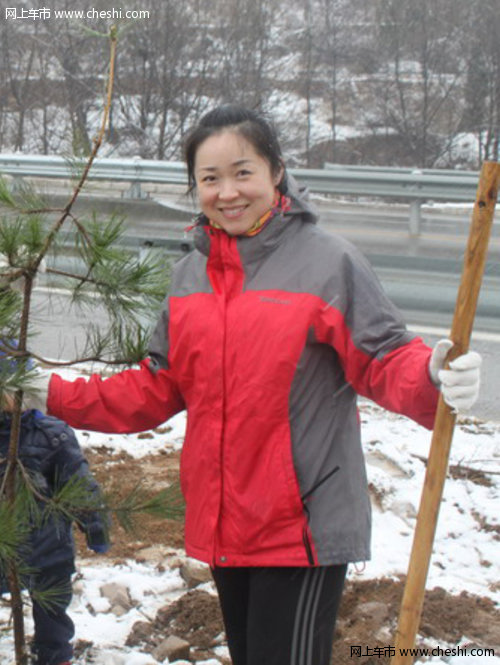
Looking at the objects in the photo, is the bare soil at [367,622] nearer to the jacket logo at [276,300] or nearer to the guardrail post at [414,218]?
the jacket logo at [276,300]

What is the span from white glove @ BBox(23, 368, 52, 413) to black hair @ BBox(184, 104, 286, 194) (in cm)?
66

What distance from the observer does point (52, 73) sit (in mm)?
15133

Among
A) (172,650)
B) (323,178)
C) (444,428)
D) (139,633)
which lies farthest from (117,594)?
(323,178)

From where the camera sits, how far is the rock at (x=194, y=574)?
11.0ft

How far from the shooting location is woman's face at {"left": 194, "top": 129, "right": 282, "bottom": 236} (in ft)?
7.22

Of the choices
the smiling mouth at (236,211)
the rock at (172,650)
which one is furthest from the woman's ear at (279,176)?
the rock at (172,650)

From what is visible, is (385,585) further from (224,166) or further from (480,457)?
(224,166)

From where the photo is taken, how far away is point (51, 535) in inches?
107

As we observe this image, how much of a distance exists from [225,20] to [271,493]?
1435cm

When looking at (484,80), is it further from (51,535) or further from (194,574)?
(51,535)

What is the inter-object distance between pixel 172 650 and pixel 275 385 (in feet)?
3.88

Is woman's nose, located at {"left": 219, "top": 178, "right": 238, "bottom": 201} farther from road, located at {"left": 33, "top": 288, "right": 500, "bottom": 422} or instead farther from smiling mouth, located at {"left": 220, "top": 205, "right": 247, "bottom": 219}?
road, located at {"left": 33, "top": 288, "right": 500, "bottom": 422}

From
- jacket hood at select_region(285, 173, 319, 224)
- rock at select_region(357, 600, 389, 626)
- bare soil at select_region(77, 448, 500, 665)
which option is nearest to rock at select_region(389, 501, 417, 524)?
bare soil at select_region(77, 448, 500, 665)

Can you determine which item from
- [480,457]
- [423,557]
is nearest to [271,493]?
[423,557]
